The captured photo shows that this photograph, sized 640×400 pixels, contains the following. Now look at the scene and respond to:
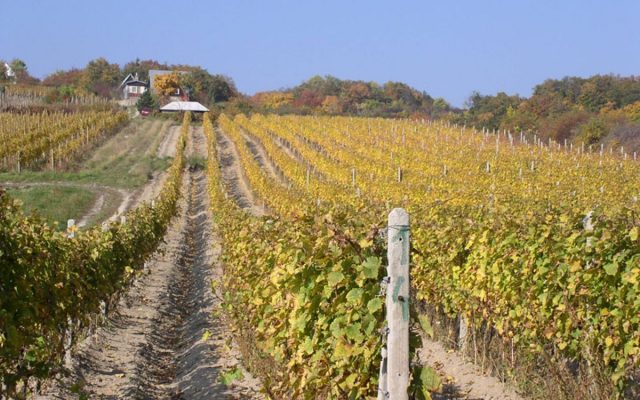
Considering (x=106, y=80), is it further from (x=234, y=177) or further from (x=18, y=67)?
(x=234, y=177)

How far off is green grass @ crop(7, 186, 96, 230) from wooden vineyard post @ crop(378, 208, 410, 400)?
734 inches

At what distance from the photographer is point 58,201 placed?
86.1 ft

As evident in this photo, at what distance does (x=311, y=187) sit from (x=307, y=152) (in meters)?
13.6

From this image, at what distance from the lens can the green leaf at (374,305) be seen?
13.0ft

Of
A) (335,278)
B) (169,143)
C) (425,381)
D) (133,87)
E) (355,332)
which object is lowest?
(169,143)

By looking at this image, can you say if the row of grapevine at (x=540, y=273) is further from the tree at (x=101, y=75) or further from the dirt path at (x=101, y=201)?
the tree at (x=101, y=75)

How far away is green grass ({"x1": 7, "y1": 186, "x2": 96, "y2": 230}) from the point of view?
23656 millimetres

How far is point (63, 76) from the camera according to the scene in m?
107

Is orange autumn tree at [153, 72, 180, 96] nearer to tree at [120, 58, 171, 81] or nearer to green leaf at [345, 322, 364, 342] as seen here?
tree at [120, 58, 171, 81]

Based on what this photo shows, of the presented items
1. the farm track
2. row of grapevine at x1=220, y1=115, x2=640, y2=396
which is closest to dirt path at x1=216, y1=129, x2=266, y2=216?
the farm track

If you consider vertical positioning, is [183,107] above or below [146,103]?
below

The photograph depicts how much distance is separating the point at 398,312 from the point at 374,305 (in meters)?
0.14

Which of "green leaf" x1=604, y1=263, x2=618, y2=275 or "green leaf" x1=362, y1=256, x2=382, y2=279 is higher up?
"green leaf" x1=362, y1=256, x2=382, y2=279

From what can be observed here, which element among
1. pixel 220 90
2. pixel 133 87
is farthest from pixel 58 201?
pixel 133 87
